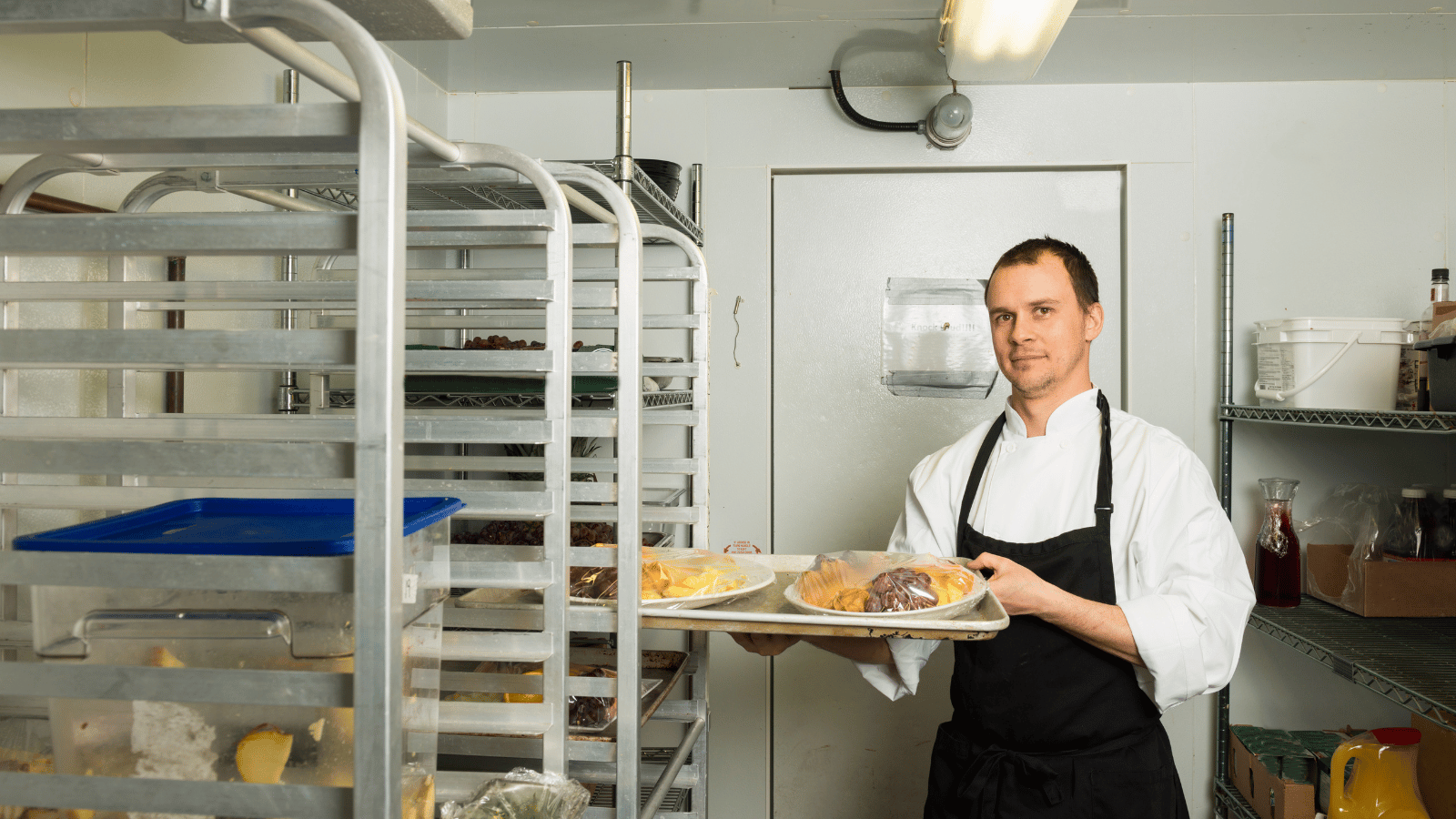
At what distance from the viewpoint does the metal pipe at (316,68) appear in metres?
0.69

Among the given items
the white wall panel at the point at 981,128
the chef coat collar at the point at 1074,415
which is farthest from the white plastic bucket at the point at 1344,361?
the chef coat collar at the point at 1074,415

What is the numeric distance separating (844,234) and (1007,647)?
1.51 m

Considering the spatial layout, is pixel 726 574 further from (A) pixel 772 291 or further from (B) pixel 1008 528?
(A) pixel 772 291

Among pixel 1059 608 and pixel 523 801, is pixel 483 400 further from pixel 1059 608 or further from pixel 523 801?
pixel 1059 608

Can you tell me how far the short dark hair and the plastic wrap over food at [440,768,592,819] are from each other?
124 centimetres

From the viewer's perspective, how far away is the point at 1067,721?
1.60 meters

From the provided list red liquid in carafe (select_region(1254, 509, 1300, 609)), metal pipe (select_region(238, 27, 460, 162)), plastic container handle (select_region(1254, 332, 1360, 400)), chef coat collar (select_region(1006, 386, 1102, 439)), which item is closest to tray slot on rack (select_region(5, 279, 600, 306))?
metal pipe (select_region(238, 27, 460, 162))

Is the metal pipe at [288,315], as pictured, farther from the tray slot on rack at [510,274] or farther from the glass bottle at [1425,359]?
the glass bottle at [1425,359]

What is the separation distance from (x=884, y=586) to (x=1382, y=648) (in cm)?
150

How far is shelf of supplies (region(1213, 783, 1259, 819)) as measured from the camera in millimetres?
2377

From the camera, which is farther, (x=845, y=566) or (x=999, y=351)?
(x=999, y=351)

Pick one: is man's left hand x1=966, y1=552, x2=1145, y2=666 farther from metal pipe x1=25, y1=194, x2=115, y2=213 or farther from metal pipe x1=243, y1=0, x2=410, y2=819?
metal pipe x1=25, y1=194, x2=115, y2=213

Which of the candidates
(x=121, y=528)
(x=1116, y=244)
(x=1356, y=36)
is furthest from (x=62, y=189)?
(x=1356, y=36)

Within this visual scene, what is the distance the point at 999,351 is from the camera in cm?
180
